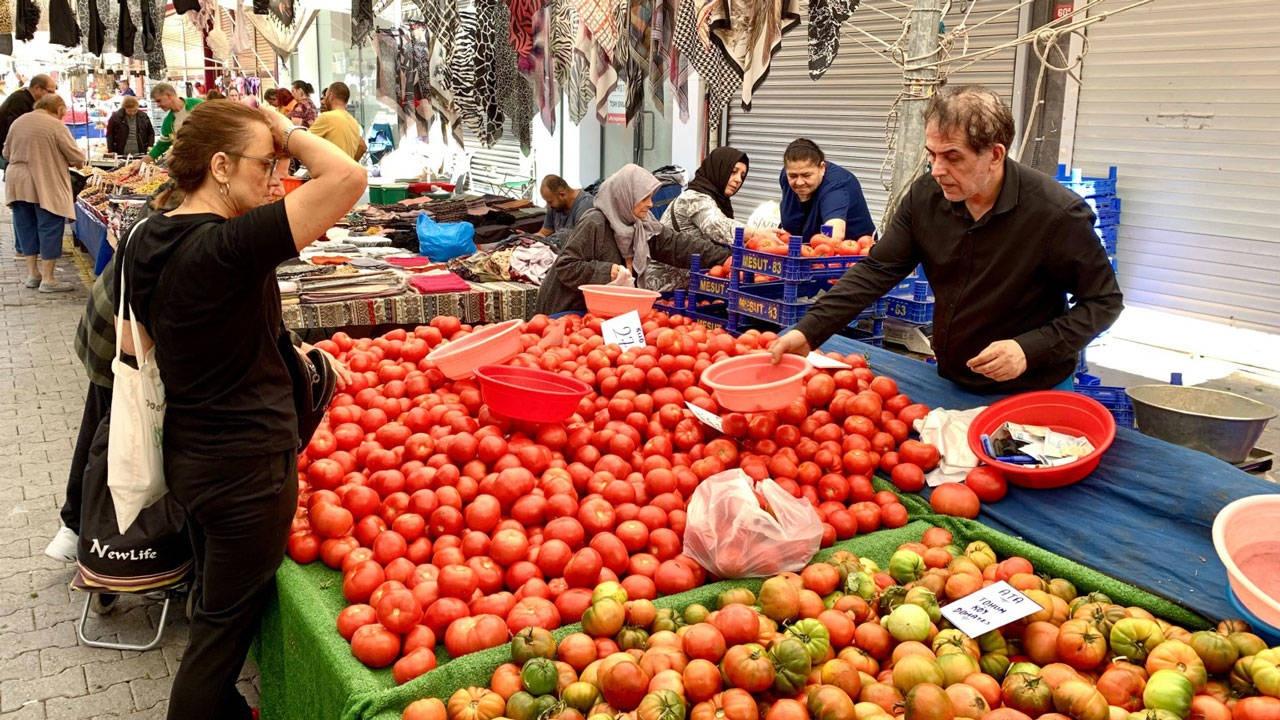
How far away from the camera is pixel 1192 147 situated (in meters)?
7.28

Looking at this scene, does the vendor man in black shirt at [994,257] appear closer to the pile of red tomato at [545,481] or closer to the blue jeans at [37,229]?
the pile of red tomato at [545,481]

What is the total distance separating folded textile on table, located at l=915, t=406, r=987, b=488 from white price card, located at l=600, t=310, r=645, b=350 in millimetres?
1291

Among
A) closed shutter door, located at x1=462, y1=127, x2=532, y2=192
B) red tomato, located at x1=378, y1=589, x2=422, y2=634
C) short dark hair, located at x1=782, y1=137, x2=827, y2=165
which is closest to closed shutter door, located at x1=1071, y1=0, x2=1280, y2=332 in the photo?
short dark hair, located at x1=782, y1=137, x2=827, y2=165

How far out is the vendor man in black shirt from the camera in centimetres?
295

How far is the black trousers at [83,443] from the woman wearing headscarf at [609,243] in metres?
2.49

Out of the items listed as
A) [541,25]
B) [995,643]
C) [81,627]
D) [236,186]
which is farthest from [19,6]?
[995,643]

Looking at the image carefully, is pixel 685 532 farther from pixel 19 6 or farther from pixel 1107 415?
pixel 19 6

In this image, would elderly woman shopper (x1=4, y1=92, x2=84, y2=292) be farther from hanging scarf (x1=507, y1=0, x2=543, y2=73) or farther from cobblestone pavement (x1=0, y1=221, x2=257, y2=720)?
hanging scarf (x1=507, y1=0, x2=543, y2=73)

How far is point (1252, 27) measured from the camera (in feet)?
22.1

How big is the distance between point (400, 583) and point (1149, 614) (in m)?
1.92

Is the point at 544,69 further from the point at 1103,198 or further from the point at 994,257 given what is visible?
the point at 1103,198

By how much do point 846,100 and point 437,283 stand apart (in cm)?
506

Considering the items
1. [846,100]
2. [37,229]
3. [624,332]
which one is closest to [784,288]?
[624,332]

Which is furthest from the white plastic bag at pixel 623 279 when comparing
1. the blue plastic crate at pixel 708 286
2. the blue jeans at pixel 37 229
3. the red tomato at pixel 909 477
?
the blue jeans at pixel 37 229
